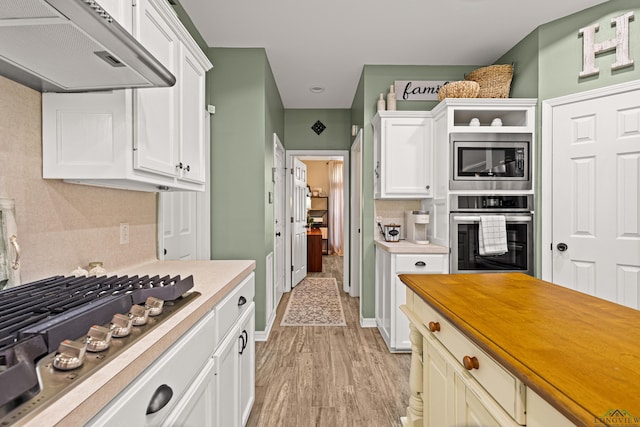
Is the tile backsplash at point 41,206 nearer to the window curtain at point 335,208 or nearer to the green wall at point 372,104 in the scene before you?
the green wall at point 372,104

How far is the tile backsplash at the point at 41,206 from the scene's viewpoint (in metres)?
1.15

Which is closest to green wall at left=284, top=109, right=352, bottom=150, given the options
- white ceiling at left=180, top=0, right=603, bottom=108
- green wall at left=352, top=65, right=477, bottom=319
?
white ceiling at left=180, top=0, right=603, bottom=108

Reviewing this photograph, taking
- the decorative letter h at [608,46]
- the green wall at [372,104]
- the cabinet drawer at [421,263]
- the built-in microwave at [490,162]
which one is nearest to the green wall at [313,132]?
the green wall at [372,104]

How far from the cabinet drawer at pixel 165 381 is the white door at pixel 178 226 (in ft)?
4.02

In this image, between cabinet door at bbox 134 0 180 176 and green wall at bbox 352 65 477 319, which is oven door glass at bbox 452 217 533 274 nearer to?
green wall at bbox 352 65 477 319

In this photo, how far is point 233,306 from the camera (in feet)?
5.16

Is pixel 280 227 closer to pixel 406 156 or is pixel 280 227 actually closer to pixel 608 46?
pixel 406 156

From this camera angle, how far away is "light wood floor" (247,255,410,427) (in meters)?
2.03

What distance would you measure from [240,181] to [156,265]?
1375 mm

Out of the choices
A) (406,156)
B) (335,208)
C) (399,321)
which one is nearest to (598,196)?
(406,156)

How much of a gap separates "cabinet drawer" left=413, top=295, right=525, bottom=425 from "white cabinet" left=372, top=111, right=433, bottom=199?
206cm

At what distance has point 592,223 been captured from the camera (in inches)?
103

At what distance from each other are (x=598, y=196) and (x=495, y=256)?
0.87 metres

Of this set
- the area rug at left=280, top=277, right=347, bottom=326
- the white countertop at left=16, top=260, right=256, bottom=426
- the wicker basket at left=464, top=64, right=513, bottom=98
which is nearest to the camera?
the white countertop at left=16, top=260, right=256, bottom=426
